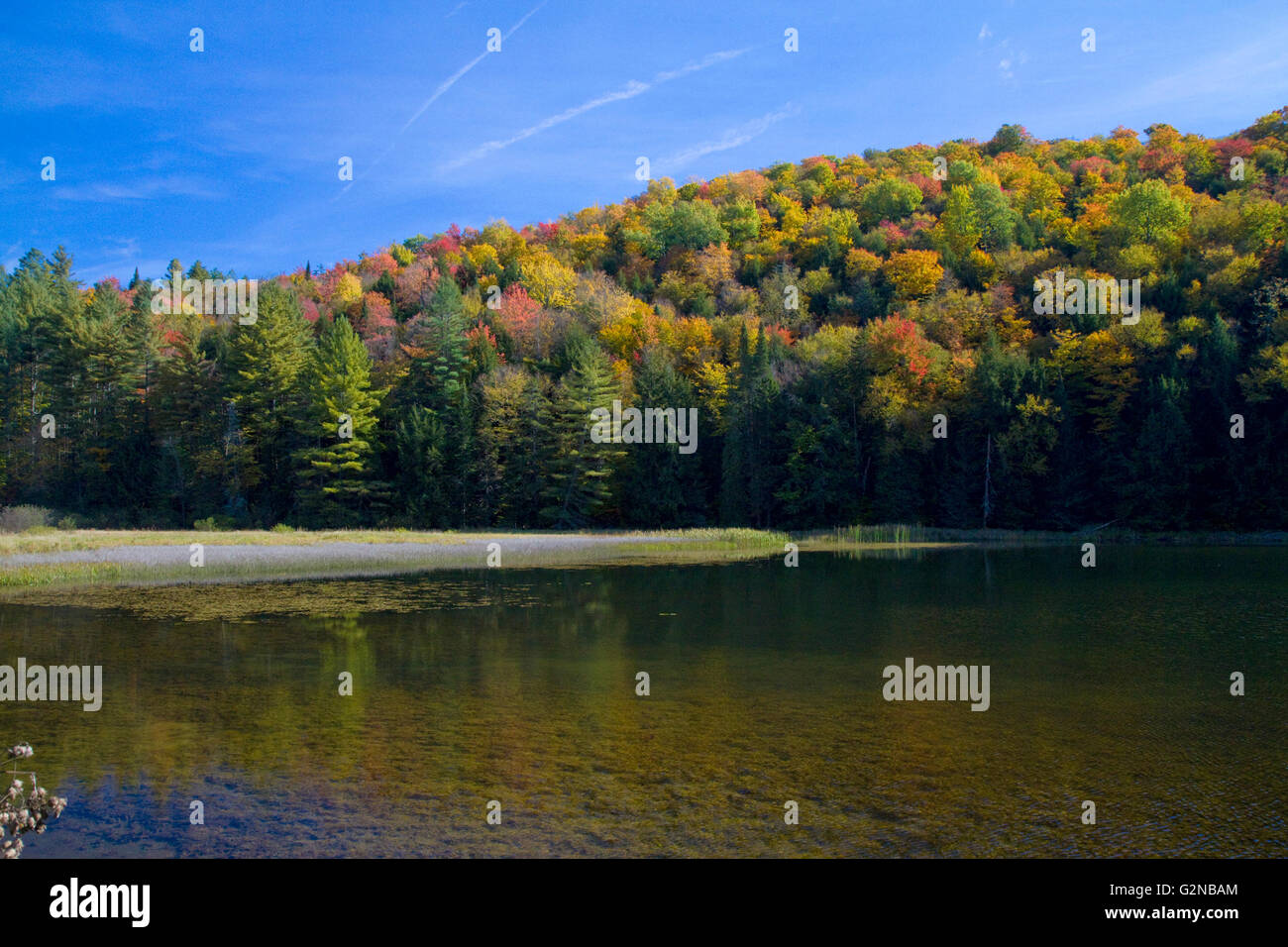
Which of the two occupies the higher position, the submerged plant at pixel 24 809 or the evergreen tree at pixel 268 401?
the evergreen tree at pixel 268 401

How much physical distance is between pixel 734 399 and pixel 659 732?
2317 inches

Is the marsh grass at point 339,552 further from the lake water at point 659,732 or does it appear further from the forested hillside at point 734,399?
the forested hillside at point 734,399

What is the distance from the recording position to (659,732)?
12.6 metres

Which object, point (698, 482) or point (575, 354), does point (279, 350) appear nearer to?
point (575, 354)

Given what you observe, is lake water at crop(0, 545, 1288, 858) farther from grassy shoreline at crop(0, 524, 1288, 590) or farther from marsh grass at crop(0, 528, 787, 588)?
grassy shoreline at crop(0, 524, 1288, 590)

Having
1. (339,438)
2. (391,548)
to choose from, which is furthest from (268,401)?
(391,548)

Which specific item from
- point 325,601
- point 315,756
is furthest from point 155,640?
point 315,756

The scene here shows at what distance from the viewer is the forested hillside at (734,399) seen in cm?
6012

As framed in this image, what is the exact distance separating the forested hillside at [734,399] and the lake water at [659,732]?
1495 inches

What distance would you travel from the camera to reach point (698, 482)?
226ft

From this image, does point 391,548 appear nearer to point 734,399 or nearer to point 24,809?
point 734,399

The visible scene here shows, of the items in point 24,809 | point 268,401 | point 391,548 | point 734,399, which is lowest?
point 391,548

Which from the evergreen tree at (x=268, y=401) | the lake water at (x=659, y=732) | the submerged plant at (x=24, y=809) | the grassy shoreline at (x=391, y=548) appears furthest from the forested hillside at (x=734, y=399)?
the submerged plant at (x=24, y=809)
